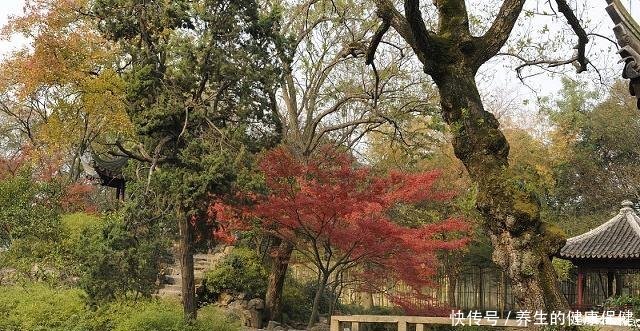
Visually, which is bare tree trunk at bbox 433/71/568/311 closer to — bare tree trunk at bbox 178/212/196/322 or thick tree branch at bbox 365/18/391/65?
thick tree branch at bbox 365/18/391/65

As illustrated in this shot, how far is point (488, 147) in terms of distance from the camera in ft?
19.0

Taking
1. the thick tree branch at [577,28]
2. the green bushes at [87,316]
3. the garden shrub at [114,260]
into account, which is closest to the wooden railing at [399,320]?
the green bushes at [87,316]

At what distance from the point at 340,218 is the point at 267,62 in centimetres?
307

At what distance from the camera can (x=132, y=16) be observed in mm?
10656

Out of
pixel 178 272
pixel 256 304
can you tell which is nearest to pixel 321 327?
pixel 256 304

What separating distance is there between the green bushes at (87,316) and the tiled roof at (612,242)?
8.73 m

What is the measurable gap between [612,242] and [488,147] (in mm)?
11599

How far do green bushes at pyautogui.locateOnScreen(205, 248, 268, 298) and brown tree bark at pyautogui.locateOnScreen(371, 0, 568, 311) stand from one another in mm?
10741

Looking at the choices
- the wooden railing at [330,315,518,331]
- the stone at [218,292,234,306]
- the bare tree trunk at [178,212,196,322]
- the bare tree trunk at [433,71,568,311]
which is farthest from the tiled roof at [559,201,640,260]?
the bare tree trunk at [433,71,568,311]

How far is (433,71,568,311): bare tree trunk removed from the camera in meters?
5.38

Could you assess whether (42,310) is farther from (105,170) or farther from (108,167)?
(108,167)

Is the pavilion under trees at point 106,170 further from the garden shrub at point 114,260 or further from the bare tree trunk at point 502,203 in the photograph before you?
the bare tree trunk at point 502,203

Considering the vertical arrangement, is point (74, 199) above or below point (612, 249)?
above

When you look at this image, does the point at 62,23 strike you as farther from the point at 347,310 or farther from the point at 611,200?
the point at 611,200
